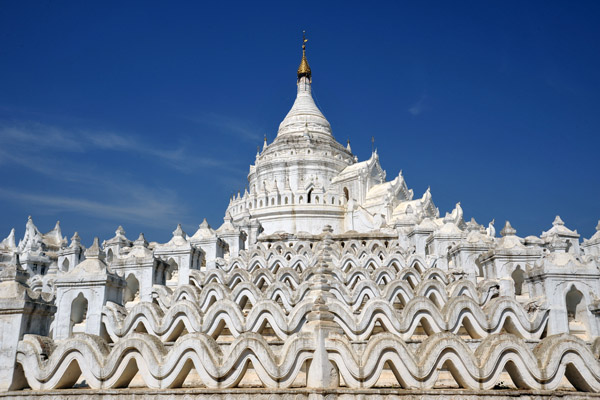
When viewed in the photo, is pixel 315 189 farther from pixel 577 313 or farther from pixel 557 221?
pixel 577 313

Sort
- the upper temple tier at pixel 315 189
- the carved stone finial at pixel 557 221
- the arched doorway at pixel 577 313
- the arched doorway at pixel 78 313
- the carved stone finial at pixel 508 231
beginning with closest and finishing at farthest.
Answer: the arched doorway at pixel 577 313, the arched doorway at pixel 78 313, the carved stone finial at pixel 508 231, the carved stone finial at pixel 557 221, the upper temple tier at pixel 315 189

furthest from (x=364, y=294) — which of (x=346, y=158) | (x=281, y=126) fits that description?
(x=281, y=126)

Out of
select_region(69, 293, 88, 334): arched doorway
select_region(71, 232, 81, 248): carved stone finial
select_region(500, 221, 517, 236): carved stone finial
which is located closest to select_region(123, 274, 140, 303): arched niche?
select_region(69, 293, 88, 334): arched doorway

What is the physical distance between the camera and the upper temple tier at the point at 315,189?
171 feet

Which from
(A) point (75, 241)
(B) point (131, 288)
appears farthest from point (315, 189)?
(B) point (131, 288)

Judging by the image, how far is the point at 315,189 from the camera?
55.1 metres

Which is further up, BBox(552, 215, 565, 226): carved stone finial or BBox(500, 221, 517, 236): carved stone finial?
BBox(552, 215, 565, 226): carved stone finial

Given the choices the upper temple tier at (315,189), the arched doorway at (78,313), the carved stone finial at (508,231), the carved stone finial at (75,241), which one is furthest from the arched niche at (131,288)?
the upper temple tier at (315,189)

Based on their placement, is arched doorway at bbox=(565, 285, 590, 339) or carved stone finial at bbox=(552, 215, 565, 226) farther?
carved stone finial at bbox=(552, 215, 565, 226)

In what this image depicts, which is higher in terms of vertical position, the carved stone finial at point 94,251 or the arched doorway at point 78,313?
the carved stone finial at point 94,251

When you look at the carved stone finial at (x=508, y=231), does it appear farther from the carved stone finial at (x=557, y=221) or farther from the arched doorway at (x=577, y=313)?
the carved stone finial at (x=557, y=221)

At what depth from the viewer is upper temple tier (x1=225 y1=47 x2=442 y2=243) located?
52.2 m

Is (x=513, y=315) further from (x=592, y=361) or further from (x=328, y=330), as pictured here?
(x=328, y=330)

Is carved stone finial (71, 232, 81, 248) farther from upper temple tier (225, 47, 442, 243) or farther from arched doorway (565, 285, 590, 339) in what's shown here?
arched doorway (565, 285, 590, 339)
